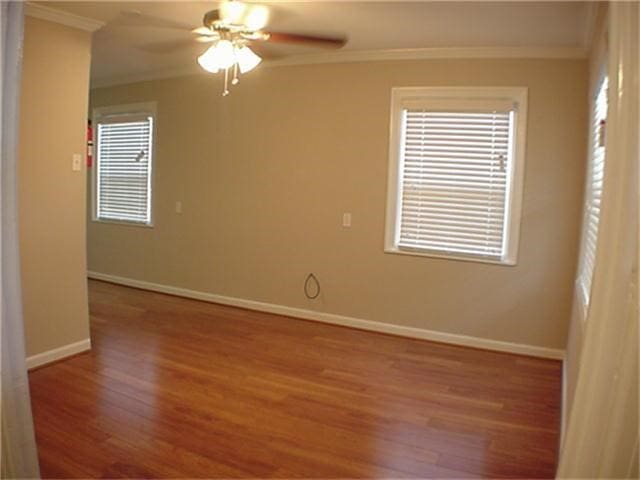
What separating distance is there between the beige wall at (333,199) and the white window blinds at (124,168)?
0.22 m

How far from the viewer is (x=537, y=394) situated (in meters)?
3.01

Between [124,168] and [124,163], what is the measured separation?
58 mm

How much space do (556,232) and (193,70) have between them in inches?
146

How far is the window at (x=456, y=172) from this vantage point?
12.2 ft

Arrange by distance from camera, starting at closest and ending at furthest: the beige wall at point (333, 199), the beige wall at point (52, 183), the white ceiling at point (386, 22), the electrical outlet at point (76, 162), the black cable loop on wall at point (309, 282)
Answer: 1. the white ceiling at point (386, 22)
2. the beige wall at point (52, 183)
3. the electrical outlet at point (76, 162)
4. the beige wall at point (333, 199)
5. the black cable loop on wall at point (309, 282)

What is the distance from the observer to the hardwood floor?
2197mm

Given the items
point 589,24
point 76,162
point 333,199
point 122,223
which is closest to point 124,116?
point 122,223

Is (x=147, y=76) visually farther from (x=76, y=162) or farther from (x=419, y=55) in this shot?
(x=419, y=55)

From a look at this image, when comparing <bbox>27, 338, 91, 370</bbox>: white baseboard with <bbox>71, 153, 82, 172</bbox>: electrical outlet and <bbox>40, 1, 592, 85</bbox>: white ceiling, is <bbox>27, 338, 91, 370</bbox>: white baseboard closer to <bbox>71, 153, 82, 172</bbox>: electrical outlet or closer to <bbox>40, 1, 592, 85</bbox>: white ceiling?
<bbox>71, 153, 82, 172</bbox>: electrical outlet

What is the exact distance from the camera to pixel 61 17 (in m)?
3.07

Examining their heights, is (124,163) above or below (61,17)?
below

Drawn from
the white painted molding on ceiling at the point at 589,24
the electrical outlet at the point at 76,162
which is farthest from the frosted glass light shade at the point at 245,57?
the white painted molding on ceiling at the point at 589,24

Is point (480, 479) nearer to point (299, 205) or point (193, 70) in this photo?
point (299, 205)

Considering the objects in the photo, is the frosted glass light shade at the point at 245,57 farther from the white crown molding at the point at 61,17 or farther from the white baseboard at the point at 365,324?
the white baseboard at the point at 365,324
